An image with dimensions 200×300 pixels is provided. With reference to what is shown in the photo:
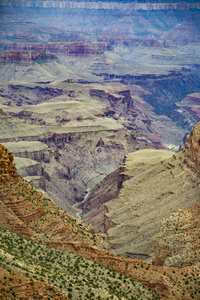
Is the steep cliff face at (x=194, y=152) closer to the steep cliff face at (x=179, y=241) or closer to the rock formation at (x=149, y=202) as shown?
the rock formation at (x=149, y=202)

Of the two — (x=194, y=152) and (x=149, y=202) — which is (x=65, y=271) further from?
(x=194, y=152)

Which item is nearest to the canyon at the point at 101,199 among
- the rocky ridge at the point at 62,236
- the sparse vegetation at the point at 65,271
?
the rocky ridge at the point at 62,236

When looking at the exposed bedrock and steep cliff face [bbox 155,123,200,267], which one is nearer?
steep cliff face [bbox 155,123,200,267]

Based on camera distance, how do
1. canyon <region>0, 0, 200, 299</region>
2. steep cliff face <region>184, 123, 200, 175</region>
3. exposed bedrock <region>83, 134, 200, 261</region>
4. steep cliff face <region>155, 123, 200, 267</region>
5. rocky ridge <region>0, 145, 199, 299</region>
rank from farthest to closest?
steep cliff face <region>184, 123, 200, 175</region>
exposed bedrock <region>83, 134, 200, 261</region>
steep cliff face <region>155, 123, 200, 267</region>
canyon <region>0, 0, 200, 299</region>
rocky ridge <region>0, 145, 199, 299</region>

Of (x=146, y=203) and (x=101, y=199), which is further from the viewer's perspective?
(x=101, y=199)

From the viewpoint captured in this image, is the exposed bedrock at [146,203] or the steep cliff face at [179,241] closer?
the steep cliff face at [179,241]

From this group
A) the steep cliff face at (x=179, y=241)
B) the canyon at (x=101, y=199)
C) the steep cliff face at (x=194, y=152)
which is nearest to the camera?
the canyon at (x=101, y=199)

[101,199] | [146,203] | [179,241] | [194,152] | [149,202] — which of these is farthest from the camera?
[101,199]

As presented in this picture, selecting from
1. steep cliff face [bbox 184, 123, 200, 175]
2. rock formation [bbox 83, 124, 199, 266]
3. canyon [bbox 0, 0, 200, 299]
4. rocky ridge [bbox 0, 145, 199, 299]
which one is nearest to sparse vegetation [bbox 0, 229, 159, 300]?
canyon [bbox 0, 0, 200, 299]

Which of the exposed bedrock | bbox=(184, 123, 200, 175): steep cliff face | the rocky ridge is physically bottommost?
the exposed bedrock

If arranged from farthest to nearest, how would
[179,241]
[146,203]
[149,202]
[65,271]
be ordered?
[146,203], [149,202], [179,241], [65,271]

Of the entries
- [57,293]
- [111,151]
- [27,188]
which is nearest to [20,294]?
[57,293]

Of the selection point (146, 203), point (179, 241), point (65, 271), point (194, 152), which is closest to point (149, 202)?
point (146, 203)

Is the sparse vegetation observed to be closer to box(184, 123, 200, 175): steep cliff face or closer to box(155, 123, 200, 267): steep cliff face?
box(155, 123, 200, 267): steep cliff face
